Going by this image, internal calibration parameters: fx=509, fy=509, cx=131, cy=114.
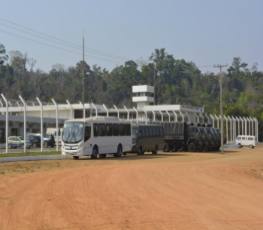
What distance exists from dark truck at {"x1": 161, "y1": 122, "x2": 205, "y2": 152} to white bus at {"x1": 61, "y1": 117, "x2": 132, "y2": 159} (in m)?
11.0

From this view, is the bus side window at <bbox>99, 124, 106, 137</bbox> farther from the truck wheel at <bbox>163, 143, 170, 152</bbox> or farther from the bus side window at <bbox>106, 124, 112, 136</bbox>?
the truck wheel at <bbox>163, 143, 170, 152</bbox>

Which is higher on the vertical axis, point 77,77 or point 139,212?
point 77,77

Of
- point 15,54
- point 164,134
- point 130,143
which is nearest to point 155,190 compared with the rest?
point 130,143

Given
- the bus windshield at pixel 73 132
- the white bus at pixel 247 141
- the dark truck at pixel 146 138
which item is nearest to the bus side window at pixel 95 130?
the bus windshield at pixel 73 132

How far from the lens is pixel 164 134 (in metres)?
48.3

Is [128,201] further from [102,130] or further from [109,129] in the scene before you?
[109,129]

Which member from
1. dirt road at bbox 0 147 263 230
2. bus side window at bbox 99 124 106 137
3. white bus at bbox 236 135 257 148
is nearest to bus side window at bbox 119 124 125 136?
bus side window at bbox 99 124 106 137

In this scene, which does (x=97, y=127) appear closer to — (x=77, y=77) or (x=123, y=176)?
(x=123, y=176)

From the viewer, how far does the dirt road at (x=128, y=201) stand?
36.6ft

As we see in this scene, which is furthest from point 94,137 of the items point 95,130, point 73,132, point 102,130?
point 73,132

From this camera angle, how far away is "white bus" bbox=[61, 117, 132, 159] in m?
34.1

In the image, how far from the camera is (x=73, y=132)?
112 ft

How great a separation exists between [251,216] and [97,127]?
23.7 m

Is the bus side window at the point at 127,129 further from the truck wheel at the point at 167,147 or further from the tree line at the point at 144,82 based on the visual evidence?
the tree line at the point at 144,82
